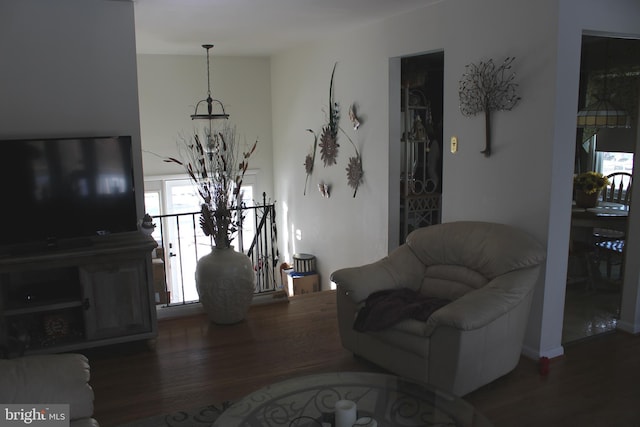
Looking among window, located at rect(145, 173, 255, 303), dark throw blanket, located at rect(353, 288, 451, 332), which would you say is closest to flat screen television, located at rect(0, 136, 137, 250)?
dark throw blanket, located at rect(353, 288, 451, 332)

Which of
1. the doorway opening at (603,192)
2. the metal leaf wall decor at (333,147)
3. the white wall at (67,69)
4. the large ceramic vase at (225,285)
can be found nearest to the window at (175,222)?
the metal leaf wall decor at (333,147)

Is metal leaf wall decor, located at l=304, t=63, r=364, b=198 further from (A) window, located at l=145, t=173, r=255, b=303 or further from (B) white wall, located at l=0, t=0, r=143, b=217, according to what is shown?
(B) white wall, located at l=0, t=0, r=143, b=217

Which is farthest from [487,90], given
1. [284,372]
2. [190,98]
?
[190,98]

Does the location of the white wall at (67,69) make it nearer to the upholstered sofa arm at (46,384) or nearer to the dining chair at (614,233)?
the upholstered sofa arm at (46,384)

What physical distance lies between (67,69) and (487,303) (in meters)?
3.34

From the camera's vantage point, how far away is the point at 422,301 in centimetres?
351

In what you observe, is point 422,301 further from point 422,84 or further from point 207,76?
point 207,76

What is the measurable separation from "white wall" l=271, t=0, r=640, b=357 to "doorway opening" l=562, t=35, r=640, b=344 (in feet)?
3.14

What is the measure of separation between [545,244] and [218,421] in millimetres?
2403

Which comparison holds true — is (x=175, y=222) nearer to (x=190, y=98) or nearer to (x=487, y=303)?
(x=190, y=98)

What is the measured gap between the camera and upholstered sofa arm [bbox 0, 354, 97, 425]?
2.17 metres

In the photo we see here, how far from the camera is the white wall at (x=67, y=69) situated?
3.82 metres

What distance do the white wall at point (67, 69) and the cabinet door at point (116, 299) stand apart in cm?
91

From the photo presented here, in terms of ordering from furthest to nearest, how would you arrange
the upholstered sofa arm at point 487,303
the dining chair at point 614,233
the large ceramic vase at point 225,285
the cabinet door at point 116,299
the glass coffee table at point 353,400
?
the dining chair at point 614,233 → the large ceramic vase at point 225,285 → the cabinet door at point 116,299 → the upholstered sofa arm at point 487,303 → the glass coffee table at point 353,400
